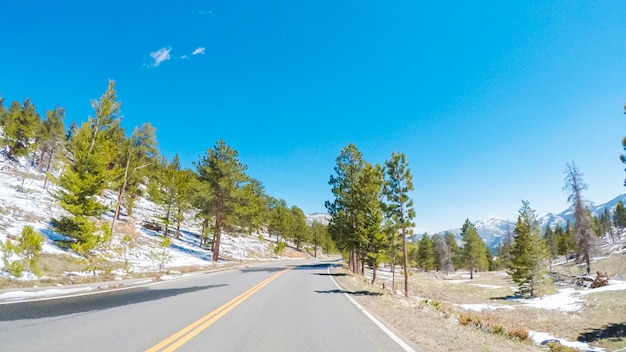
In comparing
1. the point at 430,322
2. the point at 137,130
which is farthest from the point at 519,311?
the point at 137,130

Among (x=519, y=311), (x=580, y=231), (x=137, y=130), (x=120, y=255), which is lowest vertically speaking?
(x=519, y=311)

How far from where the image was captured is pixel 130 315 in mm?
7957

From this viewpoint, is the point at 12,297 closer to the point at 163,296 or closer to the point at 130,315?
the point at 163,296

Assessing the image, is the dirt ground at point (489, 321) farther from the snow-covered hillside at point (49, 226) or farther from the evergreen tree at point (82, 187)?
the snow-covered hillside at point (49, 226)

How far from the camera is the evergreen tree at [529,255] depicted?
3419cm

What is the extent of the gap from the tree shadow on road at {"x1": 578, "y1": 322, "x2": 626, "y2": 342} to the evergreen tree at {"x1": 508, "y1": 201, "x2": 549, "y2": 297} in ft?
55.2

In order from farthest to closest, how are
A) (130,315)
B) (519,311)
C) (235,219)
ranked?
(235,219) < (519,311) < (130,315)

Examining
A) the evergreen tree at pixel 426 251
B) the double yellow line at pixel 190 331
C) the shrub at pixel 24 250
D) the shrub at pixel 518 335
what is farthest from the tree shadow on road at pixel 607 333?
the evergreen tree at pixel 426 251

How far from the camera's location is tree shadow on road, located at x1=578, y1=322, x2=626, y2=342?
1648cm

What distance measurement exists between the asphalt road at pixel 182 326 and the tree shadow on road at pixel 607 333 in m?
15.0

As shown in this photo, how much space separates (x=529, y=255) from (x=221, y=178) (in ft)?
112

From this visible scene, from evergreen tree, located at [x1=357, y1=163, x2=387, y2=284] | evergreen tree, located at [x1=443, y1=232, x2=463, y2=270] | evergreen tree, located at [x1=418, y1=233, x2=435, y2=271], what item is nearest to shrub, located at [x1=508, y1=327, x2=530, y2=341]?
evergreen tree, located at [x1=357, y1=163, x2=387, y2=284]

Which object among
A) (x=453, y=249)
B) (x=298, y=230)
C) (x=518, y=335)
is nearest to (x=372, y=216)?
(x=518, y=335)

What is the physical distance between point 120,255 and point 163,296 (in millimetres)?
16725
